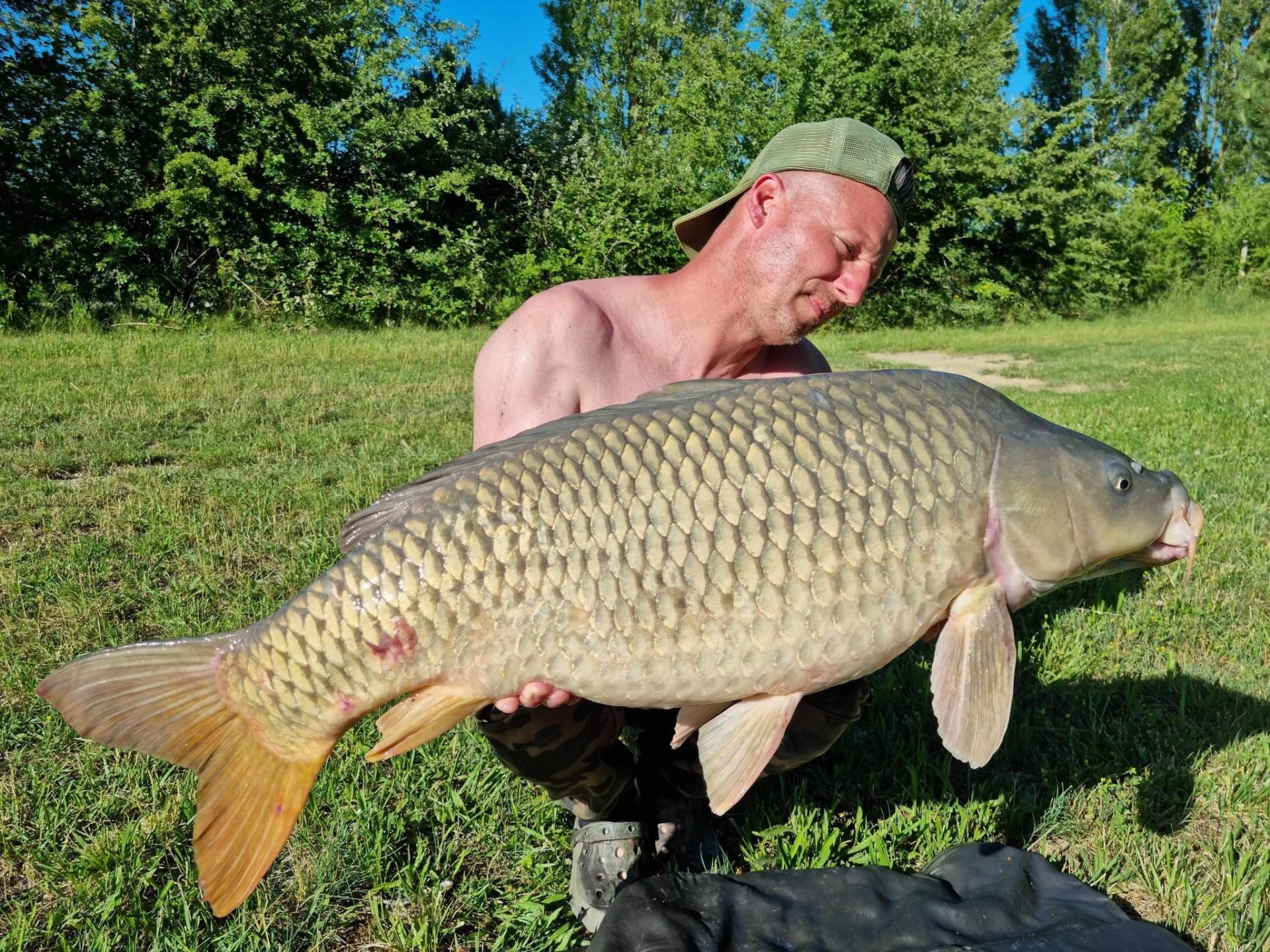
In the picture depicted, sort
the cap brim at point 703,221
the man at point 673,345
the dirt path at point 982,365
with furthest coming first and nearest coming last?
the dirt path at point 982,365
the cap brim at point 703,221
the man at point 673,345

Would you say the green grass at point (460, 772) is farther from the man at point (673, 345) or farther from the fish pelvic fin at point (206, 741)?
the fish pelvic fin at point (206, 741)

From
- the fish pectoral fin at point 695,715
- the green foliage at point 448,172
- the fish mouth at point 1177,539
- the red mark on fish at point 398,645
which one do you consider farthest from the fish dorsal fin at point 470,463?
the green foliage at point 448,172

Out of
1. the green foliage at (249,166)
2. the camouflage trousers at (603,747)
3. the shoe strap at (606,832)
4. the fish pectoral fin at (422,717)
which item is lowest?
the shoe strap at (606,832)

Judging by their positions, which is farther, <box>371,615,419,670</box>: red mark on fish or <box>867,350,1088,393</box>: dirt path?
<box>867,350,1088,393</box>: dirt path

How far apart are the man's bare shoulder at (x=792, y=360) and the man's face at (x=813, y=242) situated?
1.01 feet

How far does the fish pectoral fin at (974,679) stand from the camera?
1.38 m

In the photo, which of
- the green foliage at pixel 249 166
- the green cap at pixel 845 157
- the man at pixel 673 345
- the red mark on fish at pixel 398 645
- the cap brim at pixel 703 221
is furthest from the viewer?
the green foliage at pixel 249 166

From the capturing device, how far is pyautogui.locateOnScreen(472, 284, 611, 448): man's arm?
1735 millimetres

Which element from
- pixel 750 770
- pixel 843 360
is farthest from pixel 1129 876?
pixel 843 360

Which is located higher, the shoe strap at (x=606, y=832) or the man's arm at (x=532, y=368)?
the man's arm at (x=532, y=368)

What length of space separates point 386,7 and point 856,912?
1250cm

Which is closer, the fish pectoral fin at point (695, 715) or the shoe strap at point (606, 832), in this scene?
the fish pectoral fin at point (695, 715)

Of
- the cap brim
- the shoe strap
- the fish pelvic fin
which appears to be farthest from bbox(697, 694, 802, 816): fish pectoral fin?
the cap brim

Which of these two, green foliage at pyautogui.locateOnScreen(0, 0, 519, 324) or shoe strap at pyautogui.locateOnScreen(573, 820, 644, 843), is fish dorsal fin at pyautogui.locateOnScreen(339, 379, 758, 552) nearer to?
shoe strap at pyautogui.locateOnScreen(573, 820, 644, 843)
